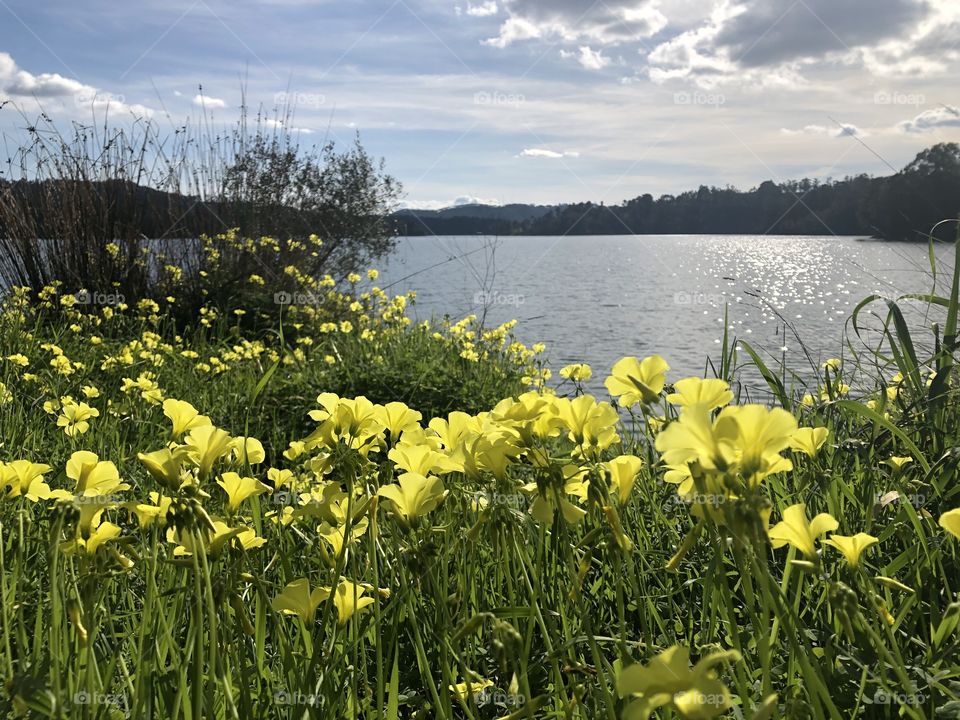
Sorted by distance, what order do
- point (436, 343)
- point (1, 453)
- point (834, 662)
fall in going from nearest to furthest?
point (834, 662), point (1, 453), point (436, 343)

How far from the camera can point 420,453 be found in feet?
4.12

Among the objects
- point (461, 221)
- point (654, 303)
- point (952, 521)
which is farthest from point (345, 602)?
point (461, 221)

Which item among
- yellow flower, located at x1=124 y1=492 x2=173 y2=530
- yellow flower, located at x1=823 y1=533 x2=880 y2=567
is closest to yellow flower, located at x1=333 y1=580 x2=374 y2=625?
yellow flower, located at x1=124 y1=492 x2=173 y2=530

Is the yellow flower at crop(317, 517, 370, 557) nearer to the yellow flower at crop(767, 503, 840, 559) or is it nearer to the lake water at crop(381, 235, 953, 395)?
the yellow flower at crop(767, 503, 840, 559)

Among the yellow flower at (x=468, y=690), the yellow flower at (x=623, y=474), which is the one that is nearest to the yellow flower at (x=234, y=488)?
the yellow flower at (x=468, y=690)

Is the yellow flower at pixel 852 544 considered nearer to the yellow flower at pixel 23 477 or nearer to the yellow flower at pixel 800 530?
the yellow flower at pixel 800 530

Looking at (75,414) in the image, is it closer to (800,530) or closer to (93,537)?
(93,537)

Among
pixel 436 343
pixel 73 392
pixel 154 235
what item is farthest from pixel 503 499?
pixel 154 235

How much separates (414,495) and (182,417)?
0.47m

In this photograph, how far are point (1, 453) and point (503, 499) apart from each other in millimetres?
2773

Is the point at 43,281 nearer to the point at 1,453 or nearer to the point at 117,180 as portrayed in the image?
the point at 117,180

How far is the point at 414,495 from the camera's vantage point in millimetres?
1159

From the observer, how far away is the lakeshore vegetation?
950 mm

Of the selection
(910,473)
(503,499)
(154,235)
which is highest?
(154,235)
